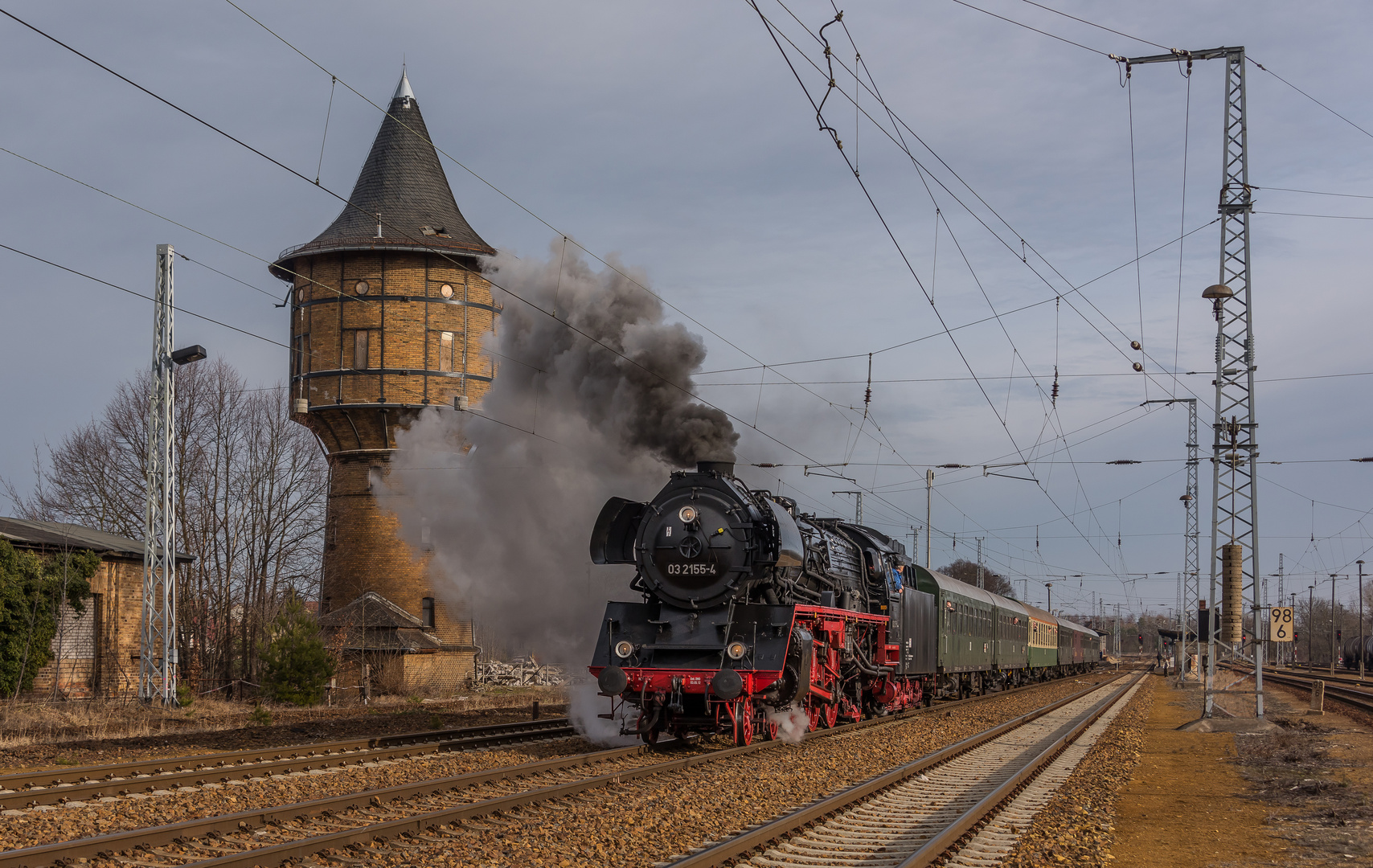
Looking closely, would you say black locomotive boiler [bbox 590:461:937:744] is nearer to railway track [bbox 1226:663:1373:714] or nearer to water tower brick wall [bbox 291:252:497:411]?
railway track [bbox 1226:663:1373:714]

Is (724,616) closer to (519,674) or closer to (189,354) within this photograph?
(189,354)

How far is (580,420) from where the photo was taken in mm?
22656

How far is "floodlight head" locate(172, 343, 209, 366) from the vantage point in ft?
65.6

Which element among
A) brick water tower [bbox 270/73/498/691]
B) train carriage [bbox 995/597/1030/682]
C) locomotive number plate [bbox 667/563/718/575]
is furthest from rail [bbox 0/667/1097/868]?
brick water tower [bbox 270/73/498/691]

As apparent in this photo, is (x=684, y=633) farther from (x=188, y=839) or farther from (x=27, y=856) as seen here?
(x=27, y=856)

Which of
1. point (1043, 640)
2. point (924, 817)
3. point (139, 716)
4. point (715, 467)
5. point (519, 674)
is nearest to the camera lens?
point (924, 817)

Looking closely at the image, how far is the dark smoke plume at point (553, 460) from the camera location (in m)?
20.8

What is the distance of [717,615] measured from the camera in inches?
550

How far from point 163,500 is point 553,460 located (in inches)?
294

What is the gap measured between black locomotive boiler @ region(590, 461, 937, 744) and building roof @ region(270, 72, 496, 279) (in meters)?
22.9

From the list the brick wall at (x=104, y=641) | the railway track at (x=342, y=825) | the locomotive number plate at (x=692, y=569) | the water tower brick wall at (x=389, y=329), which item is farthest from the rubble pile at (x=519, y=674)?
the railway track at (x=342, y=825)

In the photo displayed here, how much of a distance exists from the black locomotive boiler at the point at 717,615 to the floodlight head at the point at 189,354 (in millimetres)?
9398

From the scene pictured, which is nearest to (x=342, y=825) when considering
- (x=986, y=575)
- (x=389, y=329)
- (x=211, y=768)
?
(x=211, y=768)

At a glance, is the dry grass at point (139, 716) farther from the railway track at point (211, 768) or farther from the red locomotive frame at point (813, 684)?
the red locomotive frame at point (813, 684)
